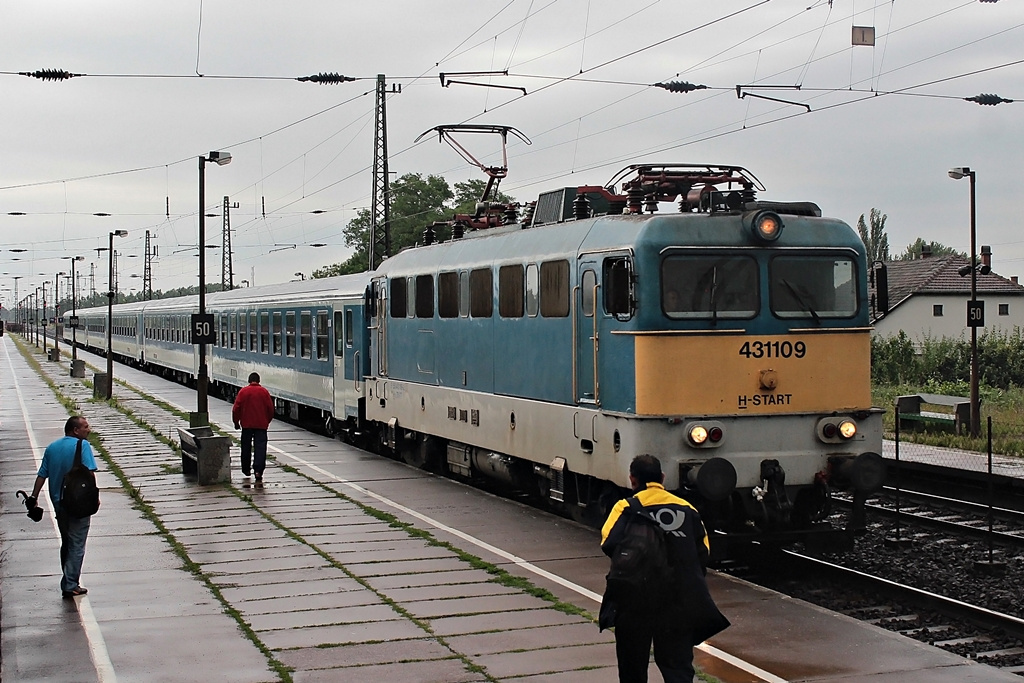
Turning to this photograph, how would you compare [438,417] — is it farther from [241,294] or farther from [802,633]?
[241,294]

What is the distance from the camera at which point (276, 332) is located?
30828 mm

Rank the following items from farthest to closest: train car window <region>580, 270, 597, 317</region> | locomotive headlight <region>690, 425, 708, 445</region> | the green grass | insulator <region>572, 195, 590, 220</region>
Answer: the green grass < insulator <region>572, 195, 590, 220</region> < train car window <region>580, 270, 597, 317</region> < locomotive headlight <region>690, 425, 708, 445</region>

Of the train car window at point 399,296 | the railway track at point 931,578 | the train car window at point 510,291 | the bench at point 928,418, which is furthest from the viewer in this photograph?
the bench at point 928,418

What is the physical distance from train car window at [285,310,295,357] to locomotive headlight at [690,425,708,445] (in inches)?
742

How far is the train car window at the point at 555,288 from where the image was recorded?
13156 millimetres

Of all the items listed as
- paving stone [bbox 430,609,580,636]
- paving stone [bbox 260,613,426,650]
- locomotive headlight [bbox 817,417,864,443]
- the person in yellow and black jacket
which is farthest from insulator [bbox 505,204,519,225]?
the person in yellow and black jacket

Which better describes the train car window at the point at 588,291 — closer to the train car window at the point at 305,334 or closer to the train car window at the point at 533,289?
the train car window at the point at 533,289

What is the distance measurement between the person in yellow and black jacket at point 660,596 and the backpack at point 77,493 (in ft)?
18.1

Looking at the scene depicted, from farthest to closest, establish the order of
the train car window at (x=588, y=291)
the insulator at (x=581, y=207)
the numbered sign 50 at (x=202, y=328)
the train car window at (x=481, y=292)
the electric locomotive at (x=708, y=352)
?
the numbered sign 50 at (x=202, y=328) < the train car window at (x=481, y=292) < the insulator at (x=581, y=207) < the train car window at (x=588, y=291) < the electric locomotive at (x=708, y=352)

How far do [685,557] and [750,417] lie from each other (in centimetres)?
514

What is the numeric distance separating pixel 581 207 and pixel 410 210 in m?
68.2

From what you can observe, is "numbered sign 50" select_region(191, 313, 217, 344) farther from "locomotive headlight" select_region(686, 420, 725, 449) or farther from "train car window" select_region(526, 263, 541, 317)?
"locomotive headlight" select_region(686, 420, 725, 449)

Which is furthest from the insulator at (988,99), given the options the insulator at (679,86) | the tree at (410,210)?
the tree at (410,210)

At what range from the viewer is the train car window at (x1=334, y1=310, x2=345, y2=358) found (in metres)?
24.1
